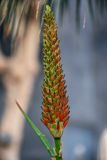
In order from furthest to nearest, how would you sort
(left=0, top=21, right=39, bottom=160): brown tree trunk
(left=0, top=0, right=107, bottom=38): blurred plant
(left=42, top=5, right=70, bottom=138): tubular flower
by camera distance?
(left=0, top=21, right=39, bottom=160): brown tree trunk < (left=0, top=0, right=107, bottom=38): blurred plant < (left=42, top=5, right=70, bottom=138): tubular flower

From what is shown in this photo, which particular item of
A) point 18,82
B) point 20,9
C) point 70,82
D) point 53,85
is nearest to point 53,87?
point 53,85

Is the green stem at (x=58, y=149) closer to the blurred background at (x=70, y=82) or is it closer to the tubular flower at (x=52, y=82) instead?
the tubular flower at (x=52, y=82)

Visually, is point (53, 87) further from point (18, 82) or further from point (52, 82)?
point (18, 82)

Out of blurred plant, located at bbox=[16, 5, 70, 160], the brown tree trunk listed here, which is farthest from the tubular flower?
the brown tree trunk

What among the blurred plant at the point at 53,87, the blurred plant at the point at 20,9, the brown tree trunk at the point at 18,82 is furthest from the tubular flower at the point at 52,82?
the brown tree trunk at the point at 18,82

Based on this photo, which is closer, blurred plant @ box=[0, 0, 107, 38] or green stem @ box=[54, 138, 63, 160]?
green stem @ box=[54, 138, 63, 160]

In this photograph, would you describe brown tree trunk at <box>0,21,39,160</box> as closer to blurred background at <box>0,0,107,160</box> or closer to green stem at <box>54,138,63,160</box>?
blurred background at <box>0,0,107,160</box>

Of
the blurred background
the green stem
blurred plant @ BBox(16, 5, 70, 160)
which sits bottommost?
the blurred background
